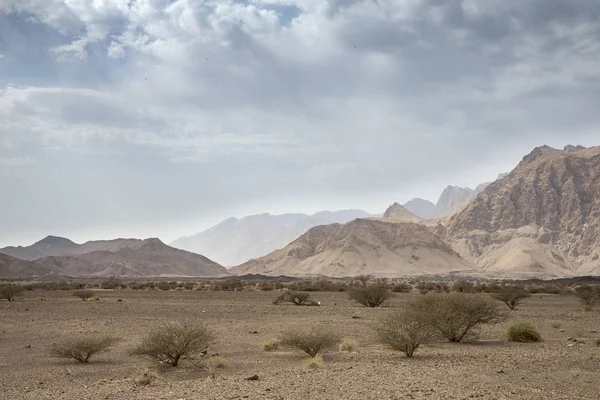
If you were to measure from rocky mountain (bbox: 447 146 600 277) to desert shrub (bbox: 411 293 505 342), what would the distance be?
422 feet

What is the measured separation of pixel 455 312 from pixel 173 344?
35.8ft

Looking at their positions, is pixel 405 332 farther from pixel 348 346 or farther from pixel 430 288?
pixel 430 288

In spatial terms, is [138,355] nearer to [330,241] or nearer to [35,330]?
[35,330]

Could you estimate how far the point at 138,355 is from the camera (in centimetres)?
1905

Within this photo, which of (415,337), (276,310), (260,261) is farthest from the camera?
(260,261)

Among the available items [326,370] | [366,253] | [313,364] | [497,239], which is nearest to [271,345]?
[313,364]

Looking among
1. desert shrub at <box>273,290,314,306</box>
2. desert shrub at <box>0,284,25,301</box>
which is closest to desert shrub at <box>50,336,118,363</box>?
desert shrub at <box>273,290,314,306</box>

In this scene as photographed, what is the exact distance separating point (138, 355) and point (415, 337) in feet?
28.6

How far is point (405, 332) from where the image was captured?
18.9m

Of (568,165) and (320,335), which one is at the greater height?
(568,165)

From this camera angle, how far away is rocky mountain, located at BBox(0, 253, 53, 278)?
5958 inches

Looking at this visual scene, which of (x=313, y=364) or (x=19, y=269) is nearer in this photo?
(x=313, y=364)

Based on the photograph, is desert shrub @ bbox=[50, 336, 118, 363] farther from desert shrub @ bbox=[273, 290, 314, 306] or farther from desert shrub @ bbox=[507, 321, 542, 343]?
desert shrub @ bbox=[273, 290, 314, 306]

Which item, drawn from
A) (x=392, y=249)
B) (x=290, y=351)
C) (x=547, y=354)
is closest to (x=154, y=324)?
(x=290, y=351)
